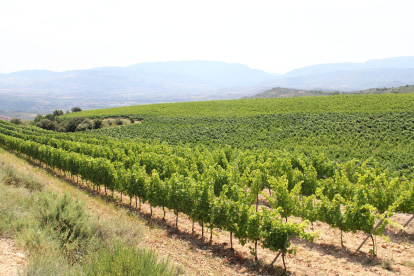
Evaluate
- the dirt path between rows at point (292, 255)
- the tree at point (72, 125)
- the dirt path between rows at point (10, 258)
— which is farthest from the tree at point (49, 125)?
the dirt path between rows at point (10, 258)

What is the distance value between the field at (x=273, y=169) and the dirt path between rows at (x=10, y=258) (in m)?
6.91

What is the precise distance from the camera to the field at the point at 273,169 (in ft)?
33.8

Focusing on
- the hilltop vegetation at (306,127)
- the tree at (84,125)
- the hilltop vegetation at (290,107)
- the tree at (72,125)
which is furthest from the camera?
the tree at (72,125)

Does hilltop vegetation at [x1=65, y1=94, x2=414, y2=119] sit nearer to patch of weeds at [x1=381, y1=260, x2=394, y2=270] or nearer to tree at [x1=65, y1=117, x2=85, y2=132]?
tree at [x1=65, y1=117, x2=85, y2=132]

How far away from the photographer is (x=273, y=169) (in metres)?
17.5

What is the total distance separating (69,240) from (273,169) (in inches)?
534

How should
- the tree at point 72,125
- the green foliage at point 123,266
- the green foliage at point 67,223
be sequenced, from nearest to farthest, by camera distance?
the green foliage at point 123,266
the green foliage at point 67,223
the tree at point 72,125

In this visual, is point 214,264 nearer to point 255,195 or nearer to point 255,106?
point 255,195

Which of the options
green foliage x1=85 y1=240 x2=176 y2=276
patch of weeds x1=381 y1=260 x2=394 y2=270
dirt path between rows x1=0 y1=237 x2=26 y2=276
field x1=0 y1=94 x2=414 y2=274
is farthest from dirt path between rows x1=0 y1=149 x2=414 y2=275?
dirt path between rows x1=0 y1=237 x2=26 y2=276

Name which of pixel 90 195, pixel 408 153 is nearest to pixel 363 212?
pixel 90 195

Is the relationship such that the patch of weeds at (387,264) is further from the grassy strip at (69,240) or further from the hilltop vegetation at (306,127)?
the hilltop vegetation at (306,127)

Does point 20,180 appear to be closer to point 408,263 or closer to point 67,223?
point 67,223

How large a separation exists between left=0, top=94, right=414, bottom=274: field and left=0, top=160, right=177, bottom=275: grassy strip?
4018 mm

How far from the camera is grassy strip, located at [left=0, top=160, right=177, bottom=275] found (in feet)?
18.9
